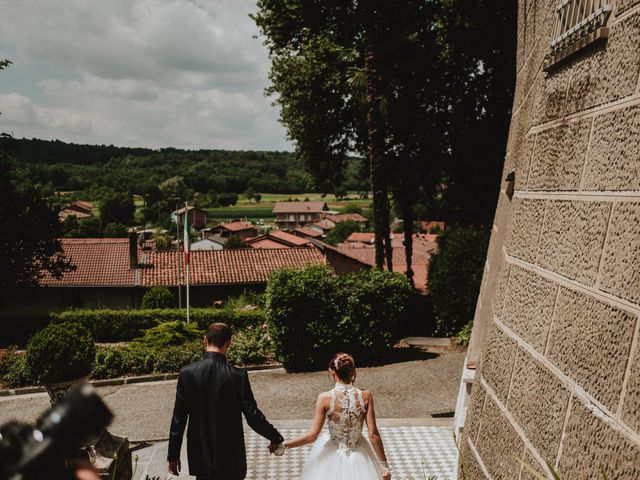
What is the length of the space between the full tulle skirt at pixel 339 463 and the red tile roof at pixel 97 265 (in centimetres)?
3250

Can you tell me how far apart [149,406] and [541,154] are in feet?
43.2

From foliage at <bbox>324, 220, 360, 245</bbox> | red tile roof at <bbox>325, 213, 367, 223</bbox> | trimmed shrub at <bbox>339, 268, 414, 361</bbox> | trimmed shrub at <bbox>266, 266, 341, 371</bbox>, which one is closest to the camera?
trimmed shrub at <bbox>266, 266, 341, 371</bbox>

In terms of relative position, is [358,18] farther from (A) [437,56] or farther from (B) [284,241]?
(B) [284,241]

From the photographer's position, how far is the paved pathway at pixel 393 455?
7.29 meters

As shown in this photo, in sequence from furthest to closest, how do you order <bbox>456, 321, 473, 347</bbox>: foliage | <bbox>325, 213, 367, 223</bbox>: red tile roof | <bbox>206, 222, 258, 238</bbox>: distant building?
1. <bbox>325, 213, 367, 223</bbox>: red tile roof
2. <bbox>206, 222, 258, 238</bbox>: distant building
3. <bbox>456, 321, 473, 347</bbox>: foliage

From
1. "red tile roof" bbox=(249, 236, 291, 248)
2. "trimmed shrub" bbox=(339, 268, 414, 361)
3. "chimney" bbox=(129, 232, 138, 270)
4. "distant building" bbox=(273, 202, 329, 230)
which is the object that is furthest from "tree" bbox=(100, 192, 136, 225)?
"trimmed shrub" bbox=(339, 268, 414, 361)

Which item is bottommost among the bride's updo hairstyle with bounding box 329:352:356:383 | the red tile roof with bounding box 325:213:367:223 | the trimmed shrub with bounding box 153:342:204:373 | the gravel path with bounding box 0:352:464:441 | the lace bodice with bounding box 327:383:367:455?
the red tile roof with bounding box 325:213:367:223

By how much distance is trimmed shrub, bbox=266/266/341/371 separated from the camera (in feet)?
52.5

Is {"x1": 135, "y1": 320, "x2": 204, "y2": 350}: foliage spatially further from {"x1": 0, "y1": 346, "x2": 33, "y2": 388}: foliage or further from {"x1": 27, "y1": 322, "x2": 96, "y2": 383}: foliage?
{"x1": 27, "y1": 322, "x2": 96, "y2": 383}: foliage

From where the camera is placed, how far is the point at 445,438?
8.65 metres

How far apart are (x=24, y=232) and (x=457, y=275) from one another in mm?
20971

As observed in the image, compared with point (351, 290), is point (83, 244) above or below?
below

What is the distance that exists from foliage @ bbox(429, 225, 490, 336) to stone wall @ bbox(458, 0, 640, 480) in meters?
14.6

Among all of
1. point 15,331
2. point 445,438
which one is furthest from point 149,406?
point 15,331
